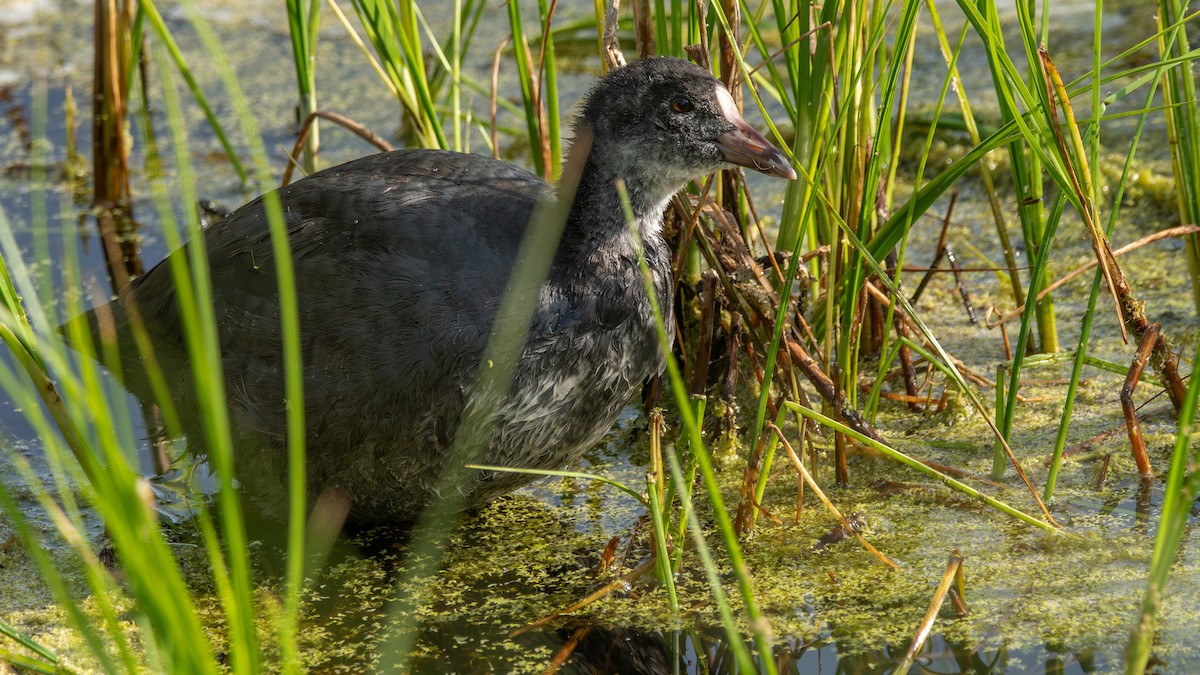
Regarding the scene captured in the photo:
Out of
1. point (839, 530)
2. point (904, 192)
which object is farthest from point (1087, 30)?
point (839, 530)

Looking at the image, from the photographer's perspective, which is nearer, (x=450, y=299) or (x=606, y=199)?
(x=450, y=299)

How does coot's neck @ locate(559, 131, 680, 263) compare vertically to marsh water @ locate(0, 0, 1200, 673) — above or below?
above

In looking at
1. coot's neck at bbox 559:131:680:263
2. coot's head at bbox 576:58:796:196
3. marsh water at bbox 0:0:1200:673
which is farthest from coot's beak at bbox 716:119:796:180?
marsh water at bbox 0:0:1200:673

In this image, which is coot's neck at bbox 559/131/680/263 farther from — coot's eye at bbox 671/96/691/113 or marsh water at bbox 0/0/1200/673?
marsh water at bbox 0/0/1200/673

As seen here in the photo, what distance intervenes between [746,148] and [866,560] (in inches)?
31.3

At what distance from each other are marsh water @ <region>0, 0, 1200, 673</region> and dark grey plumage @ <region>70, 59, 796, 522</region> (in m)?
0.20

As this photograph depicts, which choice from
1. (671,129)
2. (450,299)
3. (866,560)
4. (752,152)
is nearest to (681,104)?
(671,129)

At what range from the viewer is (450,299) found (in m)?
2.37

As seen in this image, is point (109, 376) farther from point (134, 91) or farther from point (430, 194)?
point (134, 91)

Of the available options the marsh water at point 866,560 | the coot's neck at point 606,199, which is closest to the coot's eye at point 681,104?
the coot's neck at point 606,199

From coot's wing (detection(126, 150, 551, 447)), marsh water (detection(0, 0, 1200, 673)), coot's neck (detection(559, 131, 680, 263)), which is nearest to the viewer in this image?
marsh water (detection(0, 0, 1200, 673))

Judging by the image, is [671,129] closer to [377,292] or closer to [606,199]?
[606,199]

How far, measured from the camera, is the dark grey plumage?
2.38 meters

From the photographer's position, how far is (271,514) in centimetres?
276
